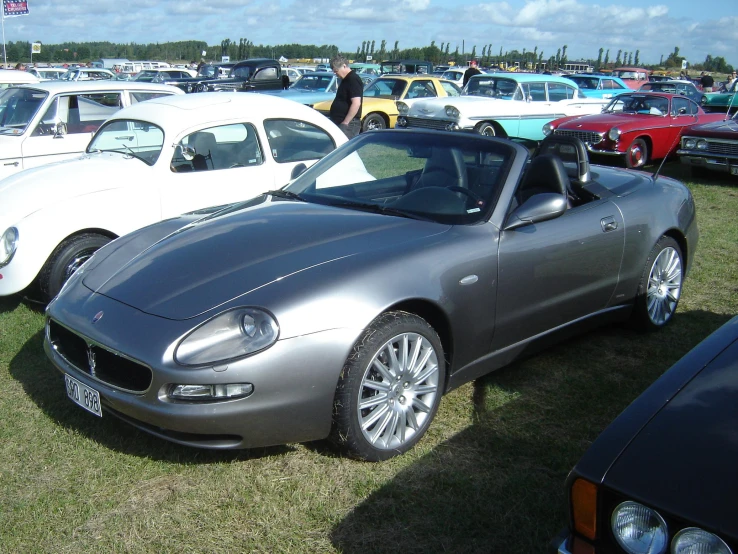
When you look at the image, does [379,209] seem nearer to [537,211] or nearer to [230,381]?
[537,211]

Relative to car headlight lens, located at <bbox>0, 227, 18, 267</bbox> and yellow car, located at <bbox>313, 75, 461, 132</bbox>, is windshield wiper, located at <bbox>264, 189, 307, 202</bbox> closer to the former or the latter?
car headlight lens, located at <bbox>0, 227, 18, 267</bbox>

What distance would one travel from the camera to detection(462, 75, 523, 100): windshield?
48.8 ft

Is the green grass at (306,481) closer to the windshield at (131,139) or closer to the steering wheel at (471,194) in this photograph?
the steering wheel at (471,194)

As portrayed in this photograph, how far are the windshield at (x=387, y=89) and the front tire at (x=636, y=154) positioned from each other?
5.93m

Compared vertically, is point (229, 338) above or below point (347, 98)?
below

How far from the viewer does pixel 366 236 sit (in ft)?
11.5

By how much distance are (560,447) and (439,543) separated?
99 cm

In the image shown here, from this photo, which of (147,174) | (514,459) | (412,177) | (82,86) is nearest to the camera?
(514,459)

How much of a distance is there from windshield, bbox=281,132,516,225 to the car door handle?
0.75 metres

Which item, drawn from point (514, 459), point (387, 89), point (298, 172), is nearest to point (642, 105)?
point (387, 89)

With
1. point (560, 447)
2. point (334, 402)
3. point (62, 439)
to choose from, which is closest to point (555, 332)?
point (560, 447)

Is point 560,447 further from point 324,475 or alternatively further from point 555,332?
point 324,475

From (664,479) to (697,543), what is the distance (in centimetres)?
18

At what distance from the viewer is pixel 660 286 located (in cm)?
490
